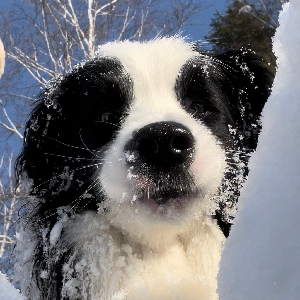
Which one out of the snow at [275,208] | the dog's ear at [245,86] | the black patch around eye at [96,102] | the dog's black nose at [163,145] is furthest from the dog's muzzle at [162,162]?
the snow at [275,208]

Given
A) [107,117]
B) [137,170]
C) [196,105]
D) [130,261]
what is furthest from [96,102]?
[130,261]

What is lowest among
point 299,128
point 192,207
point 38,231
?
point 38,231

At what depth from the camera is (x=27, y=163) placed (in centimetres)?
188

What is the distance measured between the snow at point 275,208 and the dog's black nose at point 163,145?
2.54ft

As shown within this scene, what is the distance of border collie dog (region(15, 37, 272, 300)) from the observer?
1.28 m

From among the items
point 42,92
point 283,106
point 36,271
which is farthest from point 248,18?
point 283,106

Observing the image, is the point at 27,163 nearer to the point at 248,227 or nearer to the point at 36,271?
the point at 36,271

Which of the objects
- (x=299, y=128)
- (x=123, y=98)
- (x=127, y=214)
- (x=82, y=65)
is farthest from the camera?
(x=82, y=65)

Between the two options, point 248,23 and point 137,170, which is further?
point 248,23

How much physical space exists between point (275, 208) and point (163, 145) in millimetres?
836

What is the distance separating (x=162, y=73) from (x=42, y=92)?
64cm

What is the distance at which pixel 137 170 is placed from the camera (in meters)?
1.26

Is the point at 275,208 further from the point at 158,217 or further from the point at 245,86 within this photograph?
the point at 245,86

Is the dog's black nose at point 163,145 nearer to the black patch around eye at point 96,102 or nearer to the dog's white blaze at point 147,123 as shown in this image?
the dog's white blaze at point 147,123
